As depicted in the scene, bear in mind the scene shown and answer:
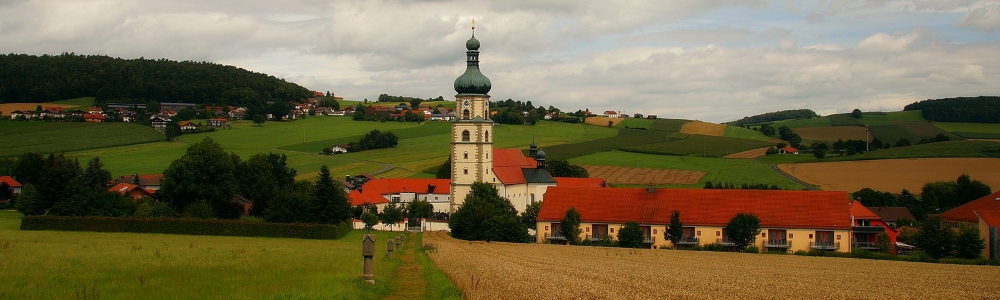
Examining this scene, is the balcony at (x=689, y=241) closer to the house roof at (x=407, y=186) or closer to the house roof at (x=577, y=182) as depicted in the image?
the house roof at (x=577, y=182)

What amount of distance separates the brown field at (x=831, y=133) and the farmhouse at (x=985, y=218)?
6516 centimetres

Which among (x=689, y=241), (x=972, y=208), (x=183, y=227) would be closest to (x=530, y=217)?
Result: (x=689, y=241)

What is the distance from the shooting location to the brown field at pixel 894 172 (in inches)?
3674

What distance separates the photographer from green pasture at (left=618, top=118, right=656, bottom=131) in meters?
164

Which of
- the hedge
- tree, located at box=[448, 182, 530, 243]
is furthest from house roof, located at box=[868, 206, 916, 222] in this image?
the hedge

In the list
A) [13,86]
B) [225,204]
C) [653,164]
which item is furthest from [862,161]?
[13,86]

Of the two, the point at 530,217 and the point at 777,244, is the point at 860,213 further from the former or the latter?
the point at 530,217

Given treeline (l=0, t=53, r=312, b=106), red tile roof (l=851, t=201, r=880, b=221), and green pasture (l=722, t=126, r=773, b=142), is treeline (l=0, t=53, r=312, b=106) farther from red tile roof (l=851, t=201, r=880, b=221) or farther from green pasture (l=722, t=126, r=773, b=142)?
red tile roof (l=851, t=201, r=880, b=221)

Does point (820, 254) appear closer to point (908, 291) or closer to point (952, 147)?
point (908, 291)

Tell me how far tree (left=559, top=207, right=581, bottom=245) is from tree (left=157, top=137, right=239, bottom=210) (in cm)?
2672

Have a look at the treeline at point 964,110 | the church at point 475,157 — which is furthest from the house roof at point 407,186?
the treeline at point 964,110

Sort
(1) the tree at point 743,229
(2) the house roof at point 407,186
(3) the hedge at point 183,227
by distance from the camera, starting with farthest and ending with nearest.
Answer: (2) the house roof at point 407,186 → (1) the tree at point 743,229 → (3) the hedge at point 183,227

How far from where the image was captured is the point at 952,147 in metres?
110

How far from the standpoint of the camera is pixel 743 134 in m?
152
